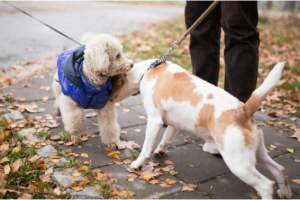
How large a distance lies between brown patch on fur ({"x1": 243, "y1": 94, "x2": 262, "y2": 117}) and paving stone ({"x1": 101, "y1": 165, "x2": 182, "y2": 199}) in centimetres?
92

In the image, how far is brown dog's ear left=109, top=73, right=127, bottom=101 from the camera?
3412 millimetres

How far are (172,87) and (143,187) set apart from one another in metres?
0.94

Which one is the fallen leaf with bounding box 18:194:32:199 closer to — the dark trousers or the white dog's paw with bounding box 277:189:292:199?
the white dog's paw with bounding box 277:189:292:199

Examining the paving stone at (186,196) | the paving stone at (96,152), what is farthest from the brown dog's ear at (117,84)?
the paving stone at (186,196)

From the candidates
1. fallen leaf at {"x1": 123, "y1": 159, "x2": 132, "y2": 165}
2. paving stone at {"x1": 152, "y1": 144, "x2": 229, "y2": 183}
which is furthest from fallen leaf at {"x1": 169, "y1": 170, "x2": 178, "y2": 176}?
fallen leaf at {"x1": 123, "y1": 159, "x2": 132, "y2": 165}

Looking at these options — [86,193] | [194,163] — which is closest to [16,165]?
[86,193]

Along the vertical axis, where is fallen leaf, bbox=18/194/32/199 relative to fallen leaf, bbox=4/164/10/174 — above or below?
below

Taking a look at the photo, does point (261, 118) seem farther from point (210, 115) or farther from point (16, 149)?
point (16, 149)

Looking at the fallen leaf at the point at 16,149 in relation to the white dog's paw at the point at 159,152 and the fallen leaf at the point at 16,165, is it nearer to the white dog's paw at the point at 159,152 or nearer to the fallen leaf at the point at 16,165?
the fallen leaf at the point at 16,165

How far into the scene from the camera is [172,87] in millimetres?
2910

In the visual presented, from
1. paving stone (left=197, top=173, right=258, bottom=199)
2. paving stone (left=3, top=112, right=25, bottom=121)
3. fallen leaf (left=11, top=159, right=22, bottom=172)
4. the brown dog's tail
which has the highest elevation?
the brown dog's tail

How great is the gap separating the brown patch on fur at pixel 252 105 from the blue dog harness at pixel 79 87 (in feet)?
5.19

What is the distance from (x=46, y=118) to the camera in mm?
4207

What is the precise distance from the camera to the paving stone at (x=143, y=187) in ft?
8.85
